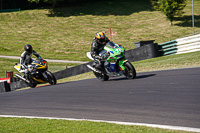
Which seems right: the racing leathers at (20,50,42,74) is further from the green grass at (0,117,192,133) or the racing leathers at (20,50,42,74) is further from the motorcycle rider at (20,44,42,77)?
the green grass at (0,117,192,133)

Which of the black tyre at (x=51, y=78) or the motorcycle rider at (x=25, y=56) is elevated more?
the motorcycle rider at (x=25, y=56)

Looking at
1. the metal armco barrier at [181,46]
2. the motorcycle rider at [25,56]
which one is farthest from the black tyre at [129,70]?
the metal armco barrier at [181,46]

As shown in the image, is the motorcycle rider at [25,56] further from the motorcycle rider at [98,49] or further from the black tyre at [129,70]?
the black tyre at [129,70]

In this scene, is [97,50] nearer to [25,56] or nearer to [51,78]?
[51,78]

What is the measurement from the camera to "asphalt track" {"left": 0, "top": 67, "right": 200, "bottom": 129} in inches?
237

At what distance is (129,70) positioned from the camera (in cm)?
1087

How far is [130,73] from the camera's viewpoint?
1093 cm

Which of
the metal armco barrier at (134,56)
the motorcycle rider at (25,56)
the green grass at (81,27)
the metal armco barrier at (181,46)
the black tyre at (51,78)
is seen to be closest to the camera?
the black tyre at (51,78)

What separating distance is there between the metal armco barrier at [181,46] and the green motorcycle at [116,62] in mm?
8728

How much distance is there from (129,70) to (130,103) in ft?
11.9

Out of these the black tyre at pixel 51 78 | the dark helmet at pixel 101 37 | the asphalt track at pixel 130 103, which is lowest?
the black tyre at pixel 51 78

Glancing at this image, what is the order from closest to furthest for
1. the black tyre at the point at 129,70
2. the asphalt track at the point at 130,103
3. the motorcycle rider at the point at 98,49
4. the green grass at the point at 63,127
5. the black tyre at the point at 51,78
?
the green grass at the point at 63,127 → the asphalt track at the point at 130,103 → the black tyre at the point at 129,70 → the motorcycle rider at the point at 98,49 → the black tyre at the point at 51,78

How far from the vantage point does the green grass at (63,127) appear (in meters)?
5.22

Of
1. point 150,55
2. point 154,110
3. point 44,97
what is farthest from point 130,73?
point 150,55
